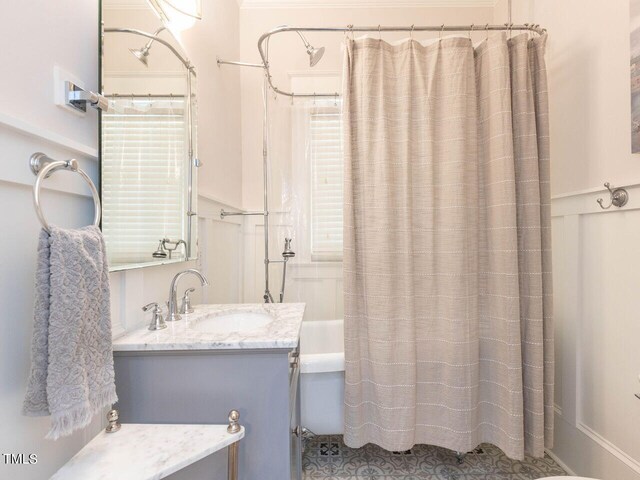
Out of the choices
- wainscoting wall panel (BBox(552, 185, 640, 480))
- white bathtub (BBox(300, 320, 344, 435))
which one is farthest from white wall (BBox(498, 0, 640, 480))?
white bathtub (BBox(300, 320, 344, 435))

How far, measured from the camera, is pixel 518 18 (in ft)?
6.91

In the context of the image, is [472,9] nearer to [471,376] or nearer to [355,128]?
[355,128]

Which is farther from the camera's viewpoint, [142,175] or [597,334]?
[597,334]

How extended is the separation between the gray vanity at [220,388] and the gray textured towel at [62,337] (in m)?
0.29

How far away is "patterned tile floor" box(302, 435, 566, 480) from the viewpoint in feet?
4.96

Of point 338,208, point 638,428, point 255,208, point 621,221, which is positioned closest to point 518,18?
point 621,221

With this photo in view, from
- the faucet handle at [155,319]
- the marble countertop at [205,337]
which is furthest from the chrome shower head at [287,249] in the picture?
the faucet handle at [155,319]

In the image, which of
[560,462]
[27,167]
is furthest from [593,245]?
[27,167]

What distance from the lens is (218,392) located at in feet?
3.04

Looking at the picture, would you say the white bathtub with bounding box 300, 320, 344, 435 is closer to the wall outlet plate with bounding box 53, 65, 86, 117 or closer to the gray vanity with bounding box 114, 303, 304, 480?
the gray vanity with bounding box 114, 303, 304, 480

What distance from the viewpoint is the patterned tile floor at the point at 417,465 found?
151 centimetres

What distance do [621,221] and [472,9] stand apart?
2114 millimetres

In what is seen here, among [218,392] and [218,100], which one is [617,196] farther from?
[218,100]

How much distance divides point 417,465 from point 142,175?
6.29 feet
